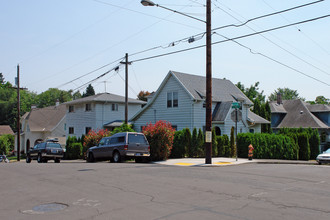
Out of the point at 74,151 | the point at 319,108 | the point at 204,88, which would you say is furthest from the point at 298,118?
the point at 74,151

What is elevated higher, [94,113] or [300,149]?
[94,113]

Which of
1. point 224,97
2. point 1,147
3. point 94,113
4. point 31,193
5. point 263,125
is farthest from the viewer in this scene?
point 1,147

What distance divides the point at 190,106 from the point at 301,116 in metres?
25.0

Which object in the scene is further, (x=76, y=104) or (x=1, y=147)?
(x=1, y=147)

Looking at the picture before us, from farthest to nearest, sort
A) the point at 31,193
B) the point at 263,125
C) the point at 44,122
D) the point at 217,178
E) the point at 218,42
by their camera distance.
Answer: the point at 44,122 < the point at 263,125 < the point at 218,42 < the point at 217,178 < the point at 31,193

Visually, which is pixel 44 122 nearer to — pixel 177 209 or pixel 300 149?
pixel 300 149

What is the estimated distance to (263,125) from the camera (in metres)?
41.3

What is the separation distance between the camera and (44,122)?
5800 cm

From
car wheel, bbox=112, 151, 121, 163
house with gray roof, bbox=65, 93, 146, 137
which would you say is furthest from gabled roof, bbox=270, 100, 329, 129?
car wheel, bbox=112, 151, 121, 163

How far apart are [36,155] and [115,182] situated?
20257 mm

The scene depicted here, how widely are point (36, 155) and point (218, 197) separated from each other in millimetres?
24014

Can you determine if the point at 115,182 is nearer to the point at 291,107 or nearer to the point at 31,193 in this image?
the point at 31,193

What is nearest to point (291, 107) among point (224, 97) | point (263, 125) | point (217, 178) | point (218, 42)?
point (263, 125)

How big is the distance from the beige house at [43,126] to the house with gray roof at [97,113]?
636 cm
